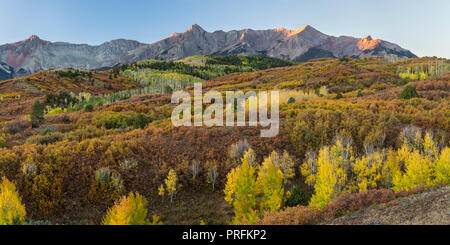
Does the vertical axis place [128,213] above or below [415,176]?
below

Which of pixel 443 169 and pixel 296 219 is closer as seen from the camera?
pixel 296 219

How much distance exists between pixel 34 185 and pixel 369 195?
739 inches

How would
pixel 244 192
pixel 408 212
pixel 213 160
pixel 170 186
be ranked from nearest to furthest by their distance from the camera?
pixel 408 212 → pixel 244 192 → pixel 170 186 → pixel 213 160

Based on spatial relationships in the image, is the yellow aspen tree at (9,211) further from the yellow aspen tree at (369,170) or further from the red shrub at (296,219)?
the yellow aspen tree at (369,170)

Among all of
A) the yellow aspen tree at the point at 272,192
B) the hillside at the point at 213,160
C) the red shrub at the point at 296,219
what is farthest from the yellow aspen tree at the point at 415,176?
the red shrub at the point at 296,219

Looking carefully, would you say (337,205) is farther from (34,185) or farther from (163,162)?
(34,185)

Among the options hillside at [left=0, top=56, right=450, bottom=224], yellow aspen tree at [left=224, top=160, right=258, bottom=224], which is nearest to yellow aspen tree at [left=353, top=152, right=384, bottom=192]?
hillside at [left=0, top=56, right=450, bottom=224]

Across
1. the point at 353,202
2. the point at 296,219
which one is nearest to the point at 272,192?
the point at 296,219

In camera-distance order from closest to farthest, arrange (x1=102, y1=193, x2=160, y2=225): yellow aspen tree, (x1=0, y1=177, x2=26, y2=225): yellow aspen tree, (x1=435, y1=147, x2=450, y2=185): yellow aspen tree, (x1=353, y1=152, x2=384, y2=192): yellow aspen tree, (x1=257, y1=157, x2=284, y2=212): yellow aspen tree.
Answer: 1. (x1=102, y1=193, x2=160, y2=225): yellow aspen tree
2. (x1=0, y1=177, x2=26, y2=225): yellow aspen tree
3. (x1=435, y1=147, x2=450, y2=185): yellow aspen tree
4. (x1=257, y1=157, x2=284, y2=212): yellow aspen tree
5. (x1=353, y1=152, x2=384, y2=192): yellow aspen tree

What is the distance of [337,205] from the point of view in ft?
33.4

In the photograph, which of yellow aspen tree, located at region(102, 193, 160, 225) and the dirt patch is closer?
the dirt patch

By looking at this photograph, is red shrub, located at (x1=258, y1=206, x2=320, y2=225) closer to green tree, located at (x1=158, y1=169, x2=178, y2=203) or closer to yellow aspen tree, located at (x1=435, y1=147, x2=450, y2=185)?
green tree, located at (x1=158, y1=169, x2=178, y2=203)

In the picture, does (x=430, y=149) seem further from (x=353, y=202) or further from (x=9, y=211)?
(x=9, y=211)

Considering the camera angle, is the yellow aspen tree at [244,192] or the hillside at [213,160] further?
the hillside at [213,160]
